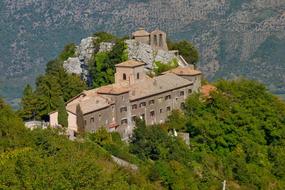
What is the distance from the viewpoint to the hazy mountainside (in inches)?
6102

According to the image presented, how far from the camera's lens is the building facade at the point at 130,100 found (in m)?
45.1

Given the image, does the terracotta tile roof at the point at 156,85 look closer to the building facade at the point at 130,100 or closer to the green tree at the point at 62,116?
the building facade at the point at 130,100

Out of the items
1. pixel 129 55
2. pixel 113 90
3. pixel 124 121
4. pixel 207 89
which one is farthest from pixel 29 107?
pixel 207 89

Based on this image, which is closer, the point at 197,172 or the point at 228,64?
the point at 197,172

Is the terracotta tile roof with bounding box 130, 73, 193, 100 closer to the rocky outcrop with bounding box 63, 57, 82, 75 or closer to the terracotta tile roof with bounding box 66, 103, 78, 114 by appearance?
the terracotta tile roof with bounding box 66, 103, 78, 114

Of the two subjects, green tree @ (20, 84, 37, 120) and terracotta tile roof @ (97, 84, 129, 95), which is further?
green tree @ (20, 84, 37, 120)

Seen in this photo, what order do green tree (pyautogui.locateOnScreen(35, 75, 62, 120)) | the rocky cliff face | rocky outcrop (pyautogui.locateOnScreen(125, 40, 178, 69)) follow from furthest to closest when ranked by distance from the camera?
1. the rocky cliff face
2. rocky outcrop (pyautogui.locateOnScreen(125, 40, 178, 69))
3. green tree (pyautogui.locateOnScreen(35, 75, 62, 120))

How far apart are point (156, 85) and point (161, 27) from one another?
12621 cm

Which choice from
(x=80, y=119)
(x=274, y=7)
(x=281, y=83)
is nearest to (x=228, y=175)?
(x=80, y=119)

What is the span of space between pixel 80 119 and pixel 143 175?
5188 mm

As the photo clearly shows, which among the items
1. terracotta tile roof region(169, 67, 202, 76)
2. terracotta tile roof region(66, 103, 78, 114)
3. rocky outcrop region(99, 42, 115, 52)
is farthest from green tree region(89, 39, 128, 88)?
terracotta tile roof region(66, 103, 78, 114)

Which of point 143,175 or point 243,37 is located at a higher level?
point 143,175

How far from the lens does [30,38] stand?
177 meters

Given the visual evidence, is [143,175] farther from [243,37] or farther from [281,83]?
[243,37]
